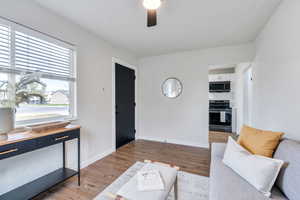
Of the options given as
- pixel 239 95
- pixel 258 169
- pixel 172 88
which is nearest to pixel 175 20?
pixel 172 88

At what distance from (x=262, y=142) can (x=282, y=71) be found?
94 centimetres

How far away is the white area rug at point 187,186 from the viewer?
1.68 metres

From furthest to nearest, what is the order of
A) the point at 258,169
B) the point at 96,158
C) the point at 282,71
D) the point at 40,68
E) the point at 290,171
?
1. the point at 96,158
2. the point at 40,68
3. the point at 282,71
4. the point at 258,169
5. the point at 290,171

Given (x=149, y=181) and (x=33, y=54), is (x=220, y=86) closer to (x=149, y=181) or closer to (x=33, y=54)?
(x=149, y=181)

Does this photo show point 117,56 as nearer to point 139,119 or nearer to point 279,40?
point 139,119

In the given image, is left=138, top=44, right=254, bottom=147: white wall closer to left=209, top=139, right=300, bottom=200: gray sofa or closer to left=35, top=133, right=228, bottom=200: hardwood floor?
left=35, top=133, right=228, bottom=200: hardwood floor

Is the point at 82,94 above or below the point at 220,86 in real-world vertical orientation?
below

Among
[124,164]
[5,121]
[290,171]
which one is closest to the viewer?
[290,171]

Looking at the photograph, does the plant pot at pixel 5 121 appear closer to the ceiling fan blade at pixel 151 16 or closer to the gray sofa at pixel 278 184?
the ceiling fan blade at pixel 151 16

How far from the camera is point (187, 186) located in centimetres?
187

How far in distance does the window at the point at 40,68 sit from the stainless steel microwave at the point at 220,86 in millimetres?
4479

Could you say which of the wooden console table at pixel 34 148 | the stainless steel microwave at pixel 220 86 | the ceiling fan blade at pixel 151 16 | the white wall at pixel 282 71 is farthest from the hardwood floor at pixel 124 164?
the ceiling fan blade at pixel 151 16

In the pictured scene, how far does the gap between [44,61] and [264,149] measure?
285 centimetres

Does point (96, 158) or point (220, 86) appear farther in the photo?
point (220, 86)
